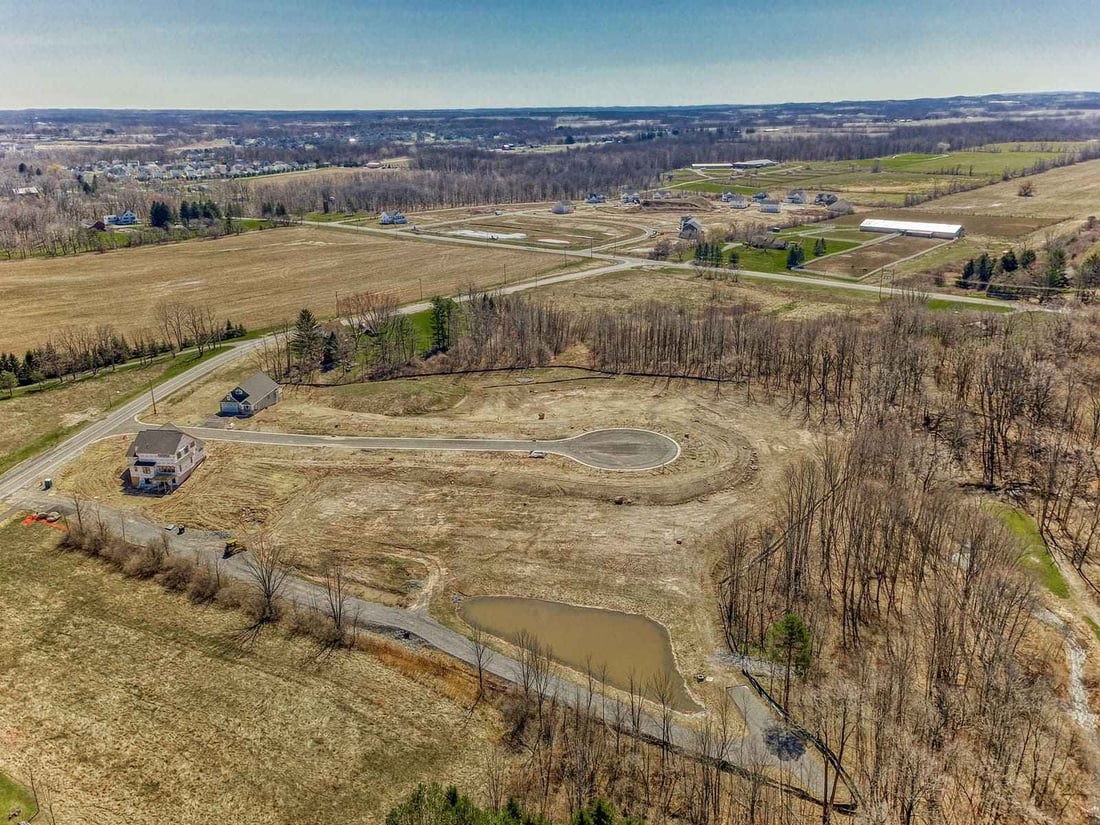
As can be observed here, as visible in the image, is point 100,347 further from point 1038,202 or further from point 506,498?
point 1038,202

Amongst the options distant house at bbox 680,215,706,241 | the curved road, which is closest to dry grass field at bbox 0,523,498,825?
the curved road

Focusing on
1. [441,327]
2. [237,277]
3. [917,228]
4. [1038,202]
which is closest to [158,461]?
[441,327]

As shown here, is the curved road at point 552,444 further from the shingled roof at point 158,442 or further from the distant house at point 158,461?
the distant house at point 158,461

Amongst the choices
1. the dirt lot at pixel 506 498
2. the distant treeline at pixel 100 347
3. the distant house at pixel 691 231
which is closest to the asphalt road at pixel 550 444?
the dirt lot at pixel 506 498

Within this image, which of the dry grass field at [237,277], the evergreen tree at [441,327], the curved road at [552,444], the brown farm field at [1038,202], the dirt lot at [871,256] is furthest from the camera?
the brown farm field at [1038,202]

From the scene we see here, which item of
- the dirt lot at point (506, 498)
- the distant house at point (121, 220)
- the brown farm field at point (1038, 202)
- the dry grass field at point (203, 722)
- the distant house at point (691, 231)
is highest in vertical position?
the brown farm field at point (1038, 202)

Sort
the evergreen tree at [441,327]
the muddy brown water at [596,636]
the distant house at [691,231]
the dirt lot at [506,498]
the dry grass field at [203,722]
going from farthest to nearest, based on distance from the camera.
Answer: the distant house at [691,231] → the evergreen tree at [441,327] → the dirt lot at [506,498] → the muddy brown water at [596,636] → the dry grass field at [203,722]
